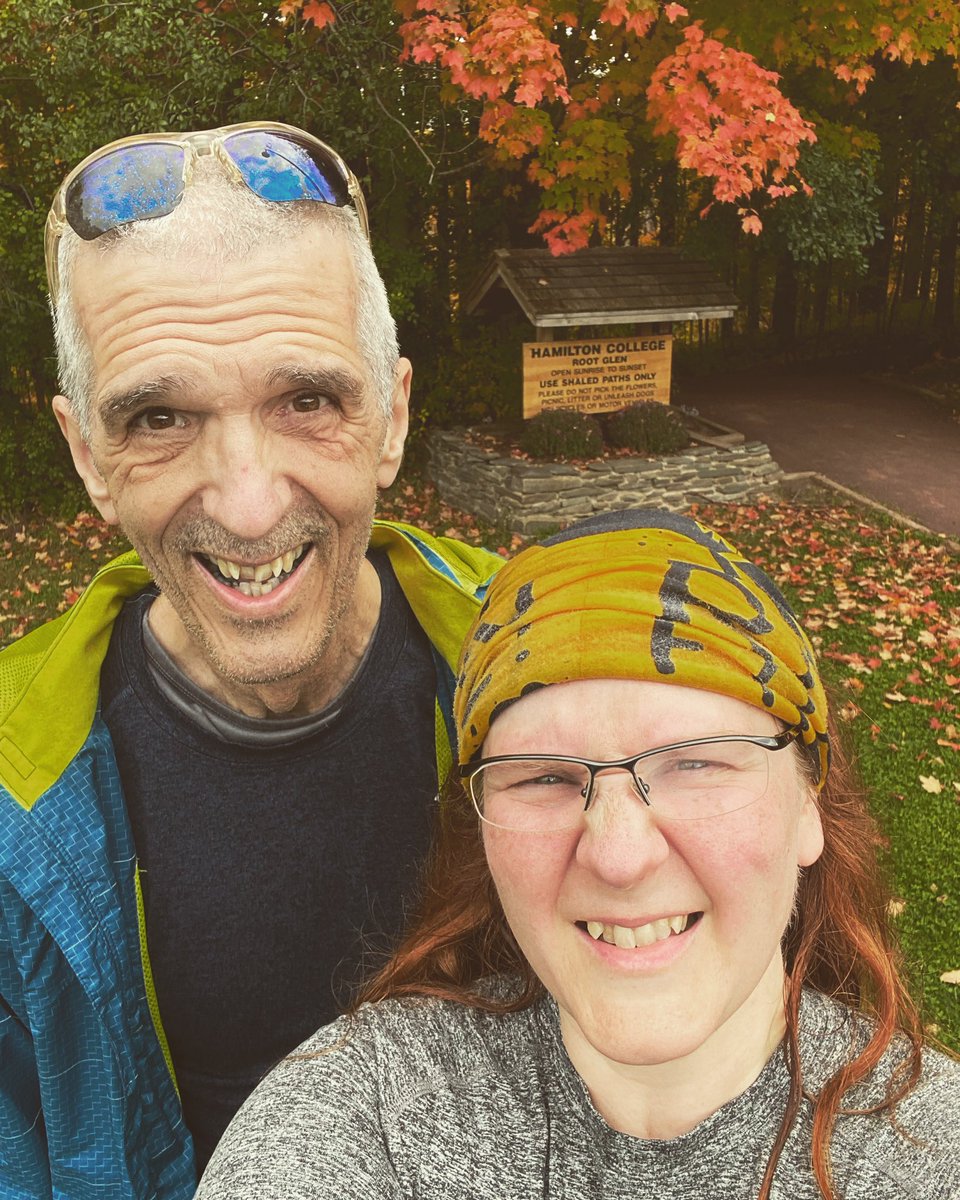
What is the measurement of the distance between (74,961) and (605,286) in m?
11.9

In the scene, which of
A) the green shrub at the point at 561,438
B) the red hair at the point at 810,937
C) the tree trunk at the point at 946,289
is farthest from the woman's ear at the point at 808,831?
the tree trunk at the point at 946,289

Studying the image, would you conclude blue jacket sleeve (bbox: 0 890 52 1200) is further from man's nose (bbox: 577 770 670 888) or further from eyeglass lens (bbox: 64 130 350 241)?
eyeglass lens (bbox: 64 130 350 241)

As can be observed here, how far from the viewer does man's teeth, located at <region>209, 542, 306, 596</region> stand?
6.35 feet

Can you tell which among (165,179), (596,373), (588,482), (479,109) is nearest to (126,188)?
(165,179)

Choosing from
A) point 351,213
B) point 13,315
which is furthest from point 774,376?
point 351,213

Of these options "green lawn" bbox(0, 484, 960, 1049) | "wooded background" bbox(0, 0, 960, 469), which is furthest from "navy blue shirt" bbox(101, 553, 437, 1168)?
"wooded background" bbox(0, 0, 960, 469)

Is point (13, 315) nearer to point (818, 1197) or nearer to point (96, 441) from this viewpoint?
point (96, 441)

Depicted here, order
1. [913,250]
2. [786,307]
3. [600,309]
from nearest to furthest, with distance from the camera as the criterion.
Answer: [600,309] → [786,307] → [913,250]

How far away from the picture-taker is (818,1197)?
4.80 feet

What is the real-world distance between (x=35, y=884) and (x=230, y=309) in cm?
114

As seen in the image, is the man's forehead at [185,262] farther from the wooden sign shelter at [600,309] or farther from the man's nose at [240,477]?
the wooden sign shelter at [600,309]

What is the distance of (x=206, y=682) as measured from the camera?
2.22 metres

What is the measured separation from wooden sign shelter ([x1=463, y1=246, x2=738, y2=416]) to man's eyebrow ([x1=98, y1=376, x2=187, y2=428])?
420 inches

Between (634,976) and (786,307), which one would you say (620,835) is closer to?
(634,976)
